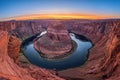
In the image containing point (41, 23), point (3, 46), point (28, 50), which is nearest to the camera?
point (3, 46)

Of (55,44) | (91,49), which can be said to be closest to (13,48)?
(91,49)

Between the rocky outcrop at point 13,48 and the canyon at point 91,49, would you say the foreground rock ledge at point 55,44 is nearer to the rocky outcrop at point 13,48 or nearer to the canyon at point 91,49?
the canyon at point 91,49

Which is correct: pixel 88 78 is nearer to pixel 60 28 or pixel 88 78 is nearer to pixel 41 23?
pixel 60 28

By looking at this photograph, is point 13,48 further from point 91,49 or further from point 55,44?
point 55,44

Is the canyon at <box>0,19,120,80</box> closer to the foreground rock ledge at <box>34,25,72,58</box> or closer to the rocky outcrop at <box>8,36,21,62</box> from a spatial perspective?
the rocky outcrop at <box>8,36,21,62</box>

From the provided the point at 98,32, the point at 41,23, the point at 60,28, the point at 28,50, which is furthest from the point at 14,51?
the point at 41,23

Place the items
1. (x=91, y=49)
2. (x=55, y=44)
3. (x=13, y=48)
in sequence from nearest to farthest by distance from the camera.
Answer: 1. (x=13, y=48)
2. (x=91, y=49)
3. (x=55, y=44)

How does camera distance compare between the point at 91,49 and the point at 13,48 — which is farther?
the point at 91,49
